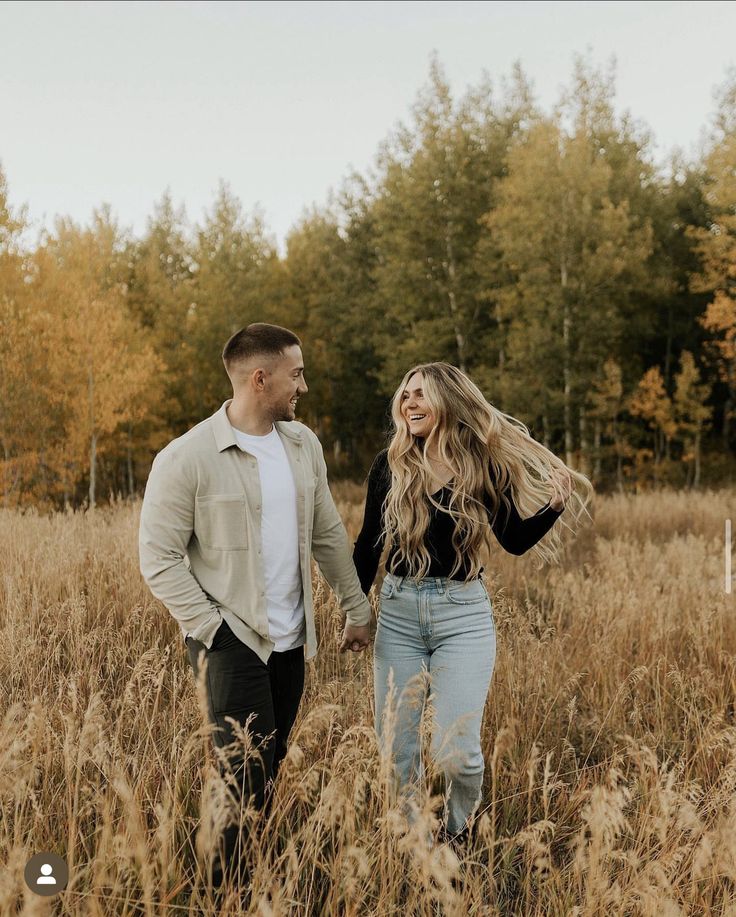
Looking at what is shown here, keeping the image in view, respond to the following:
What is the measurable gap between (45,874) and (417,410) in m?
2.06

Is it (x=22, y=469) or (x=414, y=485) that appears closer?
(x=414, y=485)

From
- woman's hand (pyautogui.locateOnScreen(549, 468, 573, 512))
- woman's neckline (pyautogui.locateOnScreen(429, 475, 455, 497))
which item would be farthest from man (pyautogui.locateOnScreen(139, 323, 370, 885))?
woman's hand (pyautogui.locateOnScreen(549, 468, 573, 512))

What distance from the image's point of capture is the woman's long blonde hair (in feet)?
9.52

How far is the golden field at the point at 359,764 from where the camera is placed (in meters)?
1.86

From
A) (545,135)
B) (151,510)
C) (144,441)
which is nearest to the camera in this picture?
(151,510)

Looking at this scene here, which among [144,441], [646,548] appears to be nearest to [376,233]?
[144,441]

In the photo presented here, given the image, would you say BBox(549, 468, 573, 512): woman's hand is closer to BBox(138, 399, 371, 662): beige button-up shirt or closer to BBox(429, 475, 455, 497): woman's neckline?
BBox(429, 475, 455, 497): woman's neckline

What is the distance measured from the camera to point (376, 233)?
27.8m

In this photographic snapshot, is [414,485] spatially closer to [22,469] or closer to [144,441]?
[22,469]

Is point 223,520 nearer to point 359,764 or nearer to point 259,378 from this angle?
point 259,378

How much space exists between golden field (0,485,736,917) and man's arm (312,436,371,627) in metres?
0.49

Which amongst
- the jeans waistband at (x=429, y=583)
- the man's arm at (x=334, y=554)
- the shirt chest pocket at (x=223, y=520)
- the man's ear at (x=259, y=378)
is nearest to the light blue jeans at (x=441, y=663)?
the jeans waistband at (x=429, y=583)

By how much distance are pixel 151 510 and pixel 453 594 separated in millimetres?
1188

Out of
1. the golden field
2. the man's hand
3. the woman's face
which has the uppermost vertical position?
the woman's face
